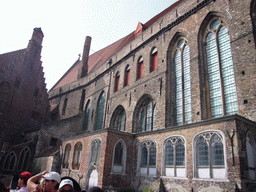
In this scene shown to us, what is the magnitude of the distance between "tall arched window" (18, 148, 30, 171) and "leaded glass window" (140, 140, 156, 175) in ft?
42.7

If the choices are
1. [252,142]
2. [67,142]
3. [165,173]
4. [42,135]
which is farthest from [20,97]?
[252,142]

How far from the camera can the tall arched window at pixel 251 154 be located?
7648 mm

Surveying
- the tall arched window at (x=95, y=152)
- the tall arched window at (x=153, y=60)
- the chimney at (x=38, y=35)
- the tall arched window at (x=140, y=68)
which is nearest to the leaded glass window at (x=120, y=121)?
the tall arched window at (x=140, y=68)

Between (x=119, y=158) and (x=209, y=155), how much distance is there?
528cm

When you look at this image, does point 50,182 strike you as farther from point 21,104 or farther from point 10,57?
point 10,57

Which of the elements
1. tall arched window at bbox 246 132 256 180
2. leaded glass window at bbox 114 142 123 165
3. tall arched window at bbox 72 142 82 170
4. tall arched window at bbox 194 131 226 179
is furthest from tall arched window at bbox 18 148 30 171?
tall arched window at bbox 246 132 256 180

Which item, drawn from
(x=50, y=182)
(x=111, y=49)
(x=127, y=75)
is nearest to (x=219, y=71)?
(x=127, y=75)

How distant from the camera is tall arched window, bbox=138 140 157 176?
10844 mm

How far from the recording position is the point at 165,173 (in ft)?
32.8

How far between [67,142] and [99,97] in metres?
7.43

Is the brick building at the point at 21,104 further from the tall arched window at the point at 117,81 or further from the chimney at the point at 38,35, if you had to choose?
the tall arched window at the point at 117,81

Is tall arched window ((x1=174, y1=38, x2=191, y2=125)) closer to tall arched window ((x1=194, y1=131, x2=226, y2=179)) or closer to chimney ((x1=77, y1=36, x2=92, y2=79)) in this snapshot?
tall arched window ((x1=194, y1=131, x2=226, y2=179))

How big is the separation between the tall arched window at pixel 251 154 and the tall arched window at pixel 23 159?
18307 millimetres

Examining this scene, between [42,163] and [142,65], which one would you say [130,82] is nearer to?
[142,65]
